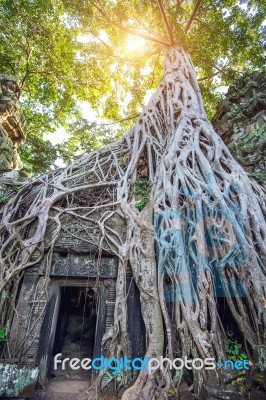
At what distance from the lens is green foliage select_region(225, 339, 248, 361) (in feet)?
6.59

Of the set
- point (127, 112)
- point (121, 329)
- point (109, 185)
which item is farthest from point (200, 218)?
point (127, 112)

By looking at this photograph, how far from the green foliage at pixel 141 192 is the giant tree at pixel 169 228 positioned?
0.6 inches

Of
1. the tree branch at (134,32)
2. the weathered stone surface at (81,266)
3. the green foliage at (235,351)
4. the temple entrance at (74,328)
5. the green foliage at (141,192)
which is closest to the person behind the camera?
the green foliage at (235,351)

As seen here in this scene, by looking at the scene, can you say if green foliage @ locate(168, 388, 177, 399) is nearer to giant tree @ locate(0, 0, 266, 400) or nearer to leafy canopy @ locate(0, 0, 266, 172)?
giant tree @ locate(0, 0, 266, 400)

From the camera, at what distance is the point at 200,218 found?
2.47 metres

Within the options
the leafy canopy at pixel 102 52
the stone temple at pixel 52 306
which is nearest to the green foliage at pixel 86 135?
the leafy canopy at pixel 102 52

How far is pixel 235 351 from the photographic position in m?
2.07

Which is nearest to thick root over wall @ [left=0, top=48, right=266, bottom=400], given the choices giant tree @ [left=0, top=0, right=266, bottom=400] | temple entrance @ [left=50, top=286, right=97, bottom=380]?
giant tree @ [left=0, top=0, right=266, bottom=400]

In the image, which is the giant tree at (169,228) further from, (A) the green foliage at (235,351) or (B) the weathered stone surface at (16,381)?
(B) the weathered stone surface at (16,381)

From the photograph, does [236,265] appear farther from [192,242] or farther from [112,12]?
[112,12]

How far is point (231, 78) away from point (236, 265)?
6.06 metres

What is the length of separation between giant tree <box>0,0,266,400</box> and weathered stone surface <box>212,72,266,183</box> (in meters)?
0.97

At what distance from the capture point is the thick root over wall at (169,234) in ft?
6.68

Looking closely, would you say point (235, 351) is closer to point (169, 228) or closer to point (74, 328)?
point (169, 228)
